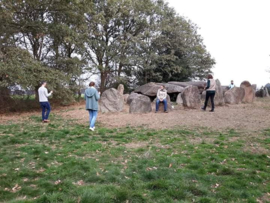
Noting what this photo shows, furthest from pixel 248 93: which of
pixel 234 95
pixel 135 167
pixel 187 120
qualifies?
pixel 135 167

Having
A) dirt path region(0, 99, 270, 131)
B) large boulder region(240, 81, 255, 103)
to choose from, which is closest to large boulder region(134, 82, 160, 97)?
dirt path region(0, 99, 270, 131)

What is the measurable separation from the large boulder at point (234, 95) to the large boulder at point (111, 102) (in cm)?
714

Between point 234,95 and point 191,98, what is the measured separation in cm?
414

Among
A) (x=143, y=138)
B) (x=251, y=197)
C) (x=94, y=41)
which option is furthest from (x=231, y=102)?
(x=251, y=197)

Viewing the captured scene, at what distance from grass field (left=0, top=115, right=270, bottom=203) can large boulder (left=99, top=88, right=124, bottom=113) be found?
499 centimetres

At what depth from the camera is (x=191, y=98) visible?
513 inches

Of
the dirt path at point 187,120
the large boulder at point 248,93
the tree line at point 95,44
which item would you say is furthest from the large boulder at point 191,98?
the tree line at point 95,44

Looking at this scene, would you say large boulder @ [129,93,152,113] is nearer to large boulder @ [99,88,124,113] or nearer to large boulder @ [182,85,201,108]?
large boulder @ [99,88,124,113]

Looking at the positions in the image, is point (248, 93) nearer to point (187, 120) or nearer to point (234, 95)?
point (234, 95)

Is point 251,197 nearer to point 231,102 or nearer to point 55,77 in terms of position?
point 55,77

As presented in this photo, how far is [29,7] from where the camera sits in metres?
13.3

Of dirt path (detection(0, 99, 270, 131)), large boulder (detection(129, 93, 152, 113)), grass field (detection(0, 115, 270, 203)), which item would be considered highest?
large boulder (detection(129, 93, 152, 113))

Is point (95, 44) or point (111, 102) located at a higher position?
point (95, 44)

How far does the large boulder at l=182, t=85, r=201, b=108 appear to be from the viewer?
13.0 meters
